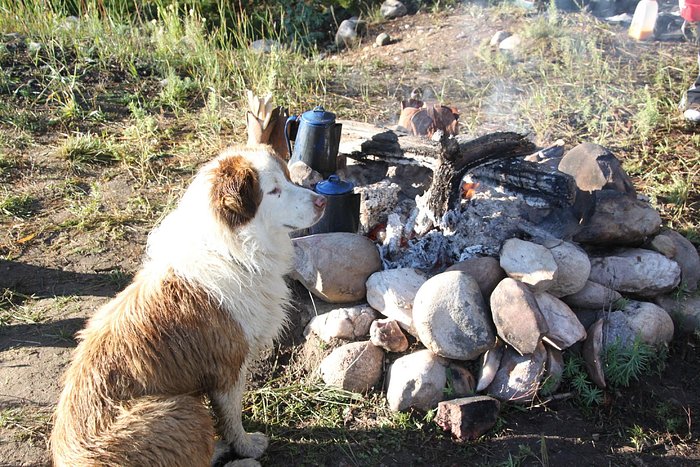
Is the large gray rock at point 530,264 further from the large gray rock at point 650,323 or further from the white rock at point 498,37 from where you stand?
the white rock at point 498,37

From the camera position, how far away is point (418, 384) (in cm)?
376

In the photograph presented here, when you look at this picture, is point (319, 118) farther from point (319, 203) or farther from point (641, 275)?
point (641, 275)

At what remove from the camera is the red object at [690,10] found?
702 cm

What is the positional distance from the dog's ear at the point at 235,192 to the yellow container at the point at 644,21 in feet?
20.4

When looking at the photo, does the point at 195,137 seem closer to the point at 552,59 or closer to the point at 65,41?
the point at 65,41

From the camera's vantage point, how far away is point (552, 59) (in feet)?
24.2

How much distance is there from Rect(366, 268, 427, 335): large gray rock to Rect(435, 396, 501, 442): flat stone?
0.55 metres

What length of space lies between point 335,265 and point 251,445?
1.23 metres

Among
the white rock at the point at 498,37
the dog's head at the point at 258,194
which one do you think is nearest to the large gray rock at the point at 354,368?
the dog's head at the point at 258,194

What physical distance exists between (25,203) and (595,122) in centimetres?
525

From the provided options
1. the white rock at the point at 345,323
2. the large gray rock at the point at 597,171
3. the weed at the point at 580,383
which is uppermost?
the large gray rock at the point at 597,171

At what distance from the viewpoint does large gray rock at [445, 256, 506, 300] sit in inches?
159

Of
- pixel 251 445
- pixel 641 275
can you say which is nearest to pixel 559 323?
pixel 641 275

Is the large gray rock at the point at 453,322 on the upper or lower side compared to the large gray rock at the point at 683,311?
upper
